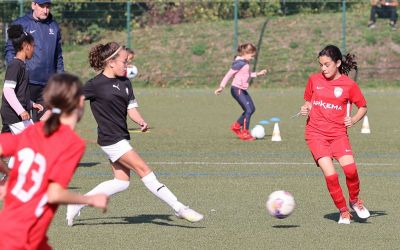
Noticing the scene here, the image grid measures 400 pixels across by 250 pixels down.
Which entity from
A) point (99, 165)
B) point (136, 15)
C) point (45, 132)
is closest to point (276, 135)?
point (99, 165)

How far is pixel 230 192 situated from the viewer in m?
12.6

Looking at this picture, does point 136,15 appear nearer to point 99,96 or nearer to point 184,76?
point 184,76

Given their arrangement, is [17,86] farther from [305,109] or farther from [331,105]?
[331,105]

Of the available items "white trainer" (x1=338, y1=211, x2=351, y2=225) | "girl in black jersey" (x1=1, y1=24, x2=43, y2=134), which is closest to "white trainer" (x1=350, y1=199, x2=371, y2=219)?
"white trainer" (x1=338, y1=211, x2=351, y2=225)

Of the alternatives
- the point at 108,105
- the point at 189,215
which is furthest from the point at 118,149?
the point at 189,215

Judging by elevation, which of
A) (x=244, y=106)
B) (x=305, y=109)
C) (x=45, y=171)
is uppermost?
(x=45, y=171)

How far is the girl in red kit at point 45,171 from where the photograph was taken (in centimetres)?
598

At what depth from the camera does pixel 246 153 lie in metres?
16.7

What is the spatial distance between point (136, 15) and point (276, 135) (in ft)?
73.3

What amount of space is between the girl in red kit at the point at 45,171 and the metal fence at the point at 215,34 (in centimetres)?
2808

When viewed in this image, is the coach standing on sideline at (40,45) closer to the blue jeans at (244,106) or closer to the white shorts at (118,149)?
the white shorts at (118,149)

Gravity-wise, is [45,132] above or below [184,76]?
above

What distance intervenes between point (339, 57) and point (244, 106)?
8.65 metres

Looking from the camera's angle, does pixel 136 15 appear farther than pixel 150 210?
Yes
